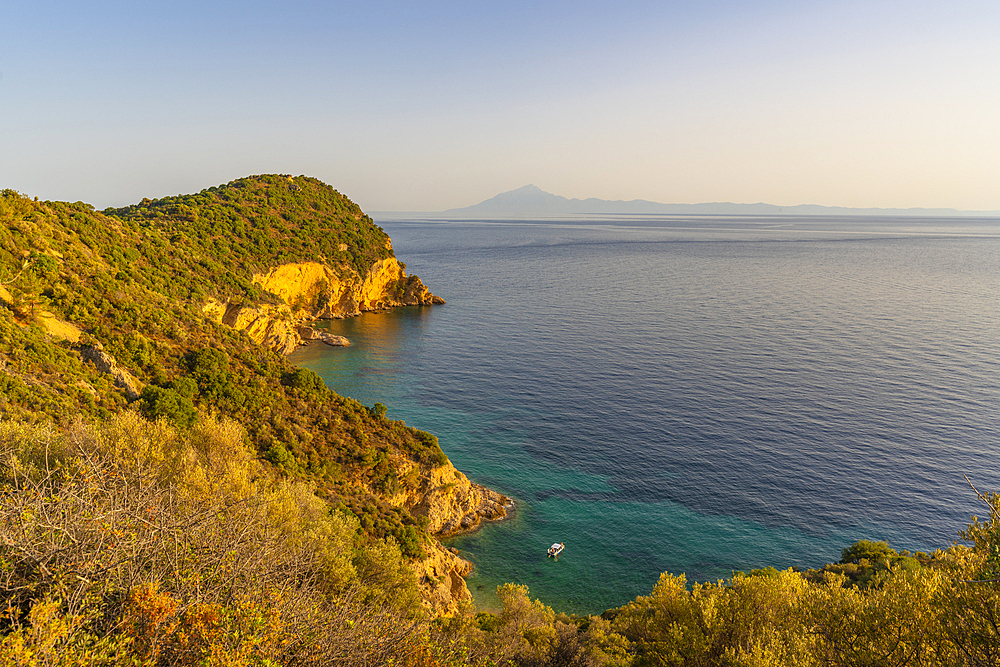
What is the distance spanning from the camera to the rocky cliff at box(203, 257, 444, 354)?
68875 mm

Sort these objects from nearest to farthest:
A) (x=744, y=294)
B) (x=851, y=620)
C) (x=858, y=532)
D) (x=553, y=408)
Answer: (x=851, y=620), (x=858, y=532), (x=553, y=408), (x=744, y=294)

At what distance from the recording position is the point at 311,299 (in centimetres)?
9569

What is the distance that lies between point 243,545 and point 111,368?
24.7 meters

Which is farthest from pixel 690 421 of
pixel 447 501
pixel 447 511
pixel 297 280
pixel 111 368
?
pixel 297 280

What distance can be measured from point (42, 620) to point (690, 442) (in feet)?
158

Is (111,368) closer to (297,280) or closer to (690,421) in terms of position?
(690,421)

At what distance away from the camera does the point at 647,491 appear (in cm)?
4162

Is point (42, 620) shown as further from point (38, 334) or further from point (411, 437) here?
point (411, 437)

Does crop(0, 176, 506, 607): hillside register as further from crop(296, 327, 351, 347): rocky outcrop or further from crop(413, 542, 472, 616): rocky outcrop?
crop(296, 327, 351, 347): rocky outcrop

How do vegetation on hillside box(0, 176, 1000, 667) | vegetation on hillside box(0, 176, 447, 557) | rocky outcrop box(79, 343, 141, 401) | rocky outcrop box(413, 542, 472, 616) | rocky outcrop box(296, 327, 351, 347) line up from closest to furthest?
vegetation on hillside box(0, 176, 1000, 667) < rocky outcrop box(413, 542, 472, 616) < vegetation on hillside box(0, 176, 447, 557) < rocky outcrop box(79, 343, 141, 401) < rocky outcrop box(296, 327, 351, 347)

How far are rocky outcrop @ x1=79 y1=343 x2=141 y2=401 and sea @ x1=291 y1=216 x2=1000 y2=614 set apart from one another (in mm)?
23760

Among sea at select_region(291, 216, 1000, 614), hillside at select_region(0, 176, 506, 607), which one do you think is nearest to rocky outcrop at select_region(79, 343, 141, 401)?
hillside at select_region(0, 176, 506, 607)

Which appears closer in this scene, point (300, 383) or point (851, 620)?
point (851, 620)

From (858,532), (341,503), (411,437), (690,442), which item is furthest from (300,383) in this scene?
(858,532)
